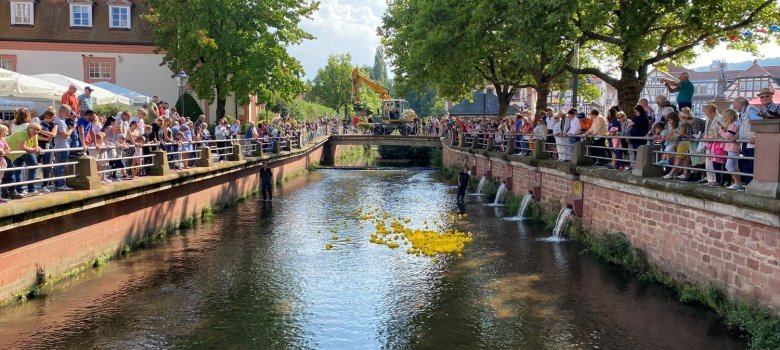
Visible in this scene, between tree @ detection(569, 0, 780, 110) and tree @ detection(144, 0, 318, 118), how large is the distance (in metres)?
18.9

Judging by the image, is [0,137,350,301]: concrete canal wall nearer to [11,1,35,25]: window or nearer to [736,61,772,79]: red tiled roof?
[11,1,35,25]: window

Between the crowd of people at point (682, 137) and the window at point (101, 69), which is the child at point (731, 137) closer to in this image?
the crowd of people at point (682, 137)

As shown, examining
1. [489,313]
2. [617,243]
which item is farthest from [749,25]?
[489,313]

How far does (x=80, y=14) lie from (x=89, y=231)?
33.8 metres

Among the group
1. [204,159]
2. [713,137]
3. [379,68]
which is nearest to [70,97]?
[204,159]

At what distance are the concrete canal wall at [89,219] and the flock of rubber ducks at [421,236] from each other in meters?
4.58

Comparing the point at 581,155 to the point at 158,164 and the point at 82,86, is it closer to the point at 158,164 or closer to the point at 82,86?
the point at 158,164

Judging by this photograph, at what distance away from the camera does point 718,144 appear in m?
11.4

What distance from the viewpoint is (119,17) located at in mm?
42406

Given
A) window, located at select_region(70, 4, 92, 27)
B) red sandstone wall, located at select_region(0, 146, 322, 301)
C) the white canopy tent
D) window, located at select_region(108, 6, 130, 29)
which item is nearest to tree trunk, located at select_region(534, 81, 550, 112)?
red sandstone wall, located at select_region(0, 146, 322, 301)

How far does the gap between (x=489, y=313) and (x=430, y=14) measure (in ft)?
82.4

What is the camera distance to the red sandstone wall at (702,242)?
9.49 m

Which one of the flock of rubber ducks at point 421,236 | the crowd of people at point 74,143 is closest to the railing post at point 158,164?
the crowd of people at point 74,143

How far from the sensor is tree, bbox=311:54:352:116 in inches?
3585
